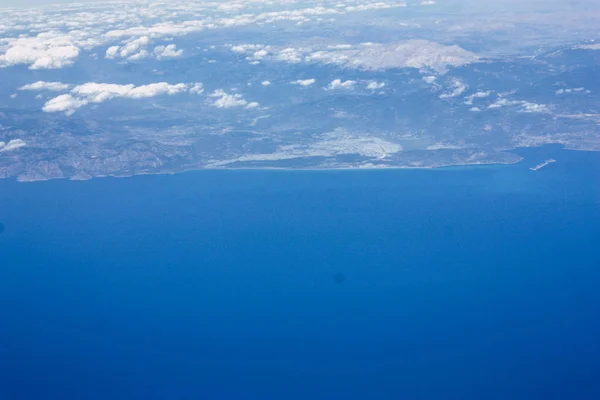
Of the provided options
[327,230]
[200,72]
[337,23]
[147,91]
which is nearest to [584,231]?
[327,230]

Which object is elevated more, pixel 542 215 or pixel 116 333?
pixel 116 333

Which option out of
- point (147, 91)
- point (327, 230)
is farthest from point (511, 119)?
point (147, 91)

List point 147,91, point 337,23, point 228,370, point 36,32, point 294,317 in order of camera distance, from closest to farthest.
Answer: point 228,370
point 294,317
point 147,91
point 36,32
point 337,23

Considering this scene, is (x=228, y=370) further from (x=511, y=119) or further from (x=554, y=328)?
Answer: (x=511, y=119)

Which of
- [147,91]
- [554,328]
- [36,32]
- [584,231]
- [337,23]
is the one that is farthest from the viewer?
[337,23]

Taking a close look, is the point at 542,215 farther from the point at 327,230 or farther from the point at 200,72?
the point at 200,72

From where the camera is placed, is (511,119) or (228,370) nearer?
(228,370)
